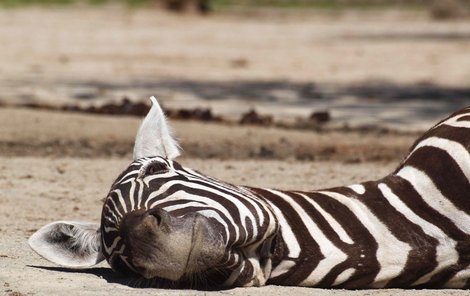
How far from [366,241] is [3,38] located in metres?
15.8

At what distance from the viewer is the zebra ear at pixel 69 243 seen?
430 cm

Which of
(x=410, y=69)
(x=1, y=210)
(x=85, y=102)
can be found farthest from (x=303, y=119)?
(x=410, y=69)

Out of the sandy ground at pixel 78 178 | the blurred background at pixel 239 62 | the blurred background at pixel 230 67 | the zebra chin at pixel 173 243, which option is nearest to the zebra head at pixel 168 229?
the zebra chin at pixel 173 243

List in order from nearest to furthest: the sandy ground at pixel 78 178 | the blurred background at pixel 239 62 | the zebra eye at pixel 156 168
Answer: the zebra eye at pixel 156 168 → the sandy ground at pixel 78 178 → the blurred background at pixel 239 62

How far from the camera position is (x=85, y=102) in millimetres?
12352

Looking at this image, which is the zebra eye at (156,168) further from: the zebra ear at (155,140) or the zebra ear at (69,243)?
the zebra ear at (69,243)

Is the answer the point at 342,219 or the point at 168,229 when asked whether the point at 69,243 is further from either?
the point at 342,219

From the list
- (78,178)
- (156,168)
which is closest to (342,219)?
(156,168)

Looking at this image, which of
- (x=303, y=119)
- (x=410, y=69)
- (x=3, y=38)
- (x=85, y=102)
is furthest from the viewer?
(x=3, y=38)

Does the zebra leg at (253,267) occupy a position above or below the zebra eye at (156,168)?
below

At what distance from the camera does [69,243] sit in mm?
4371

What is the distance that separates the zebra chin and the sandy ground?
213mm

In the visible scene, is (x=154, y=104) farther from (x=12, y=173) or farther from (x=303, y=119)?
(x=303, y=119)

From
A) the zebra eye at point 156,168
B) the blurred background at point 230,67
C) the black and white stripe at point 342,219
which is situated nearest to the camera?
the black and white stripe at point 342,219
